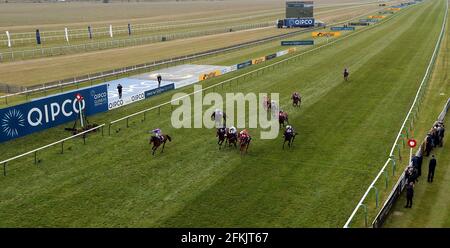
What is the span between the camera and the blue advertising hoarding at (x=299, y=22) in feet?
347

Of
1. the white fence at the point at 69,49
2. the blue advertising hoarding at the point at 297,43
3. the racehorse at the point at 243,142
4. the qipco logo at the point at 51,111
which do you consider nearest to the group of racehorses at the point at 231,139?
the racehorse at the point at 243,142

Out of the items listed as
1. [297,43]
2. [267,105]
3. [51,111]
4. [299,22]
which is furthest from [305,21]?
[51,111]

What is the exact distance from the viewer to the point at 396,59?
52.9 m

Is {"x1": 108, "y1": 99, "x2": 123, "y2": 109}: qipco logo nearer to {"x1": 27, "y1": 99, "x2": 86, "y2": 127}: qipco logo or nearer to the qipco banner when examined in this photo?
the qipco banner

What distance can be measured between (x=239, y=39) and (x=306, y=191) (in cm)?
7044

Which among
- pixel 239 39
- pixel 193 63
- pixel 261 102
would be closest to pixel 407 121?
pixel 261 102

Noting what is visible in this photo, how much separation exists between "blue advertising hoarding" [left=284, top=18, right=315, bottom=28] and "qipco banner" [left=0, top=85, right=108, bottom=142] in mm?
81477

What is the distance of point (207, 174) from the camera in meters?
19.9

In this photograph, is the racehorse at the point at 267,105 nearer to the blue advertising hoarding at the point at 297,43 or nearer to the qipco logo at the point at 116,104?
the qipco logo at the point at 116,104

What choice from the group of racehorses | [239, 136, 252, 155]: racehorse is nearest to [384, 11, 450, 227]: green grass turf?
the group of racehorses

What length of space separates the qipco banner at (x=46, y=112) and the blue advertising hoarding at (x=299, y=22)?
81477 mm

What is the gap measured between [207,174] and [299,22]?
92.1 metres
